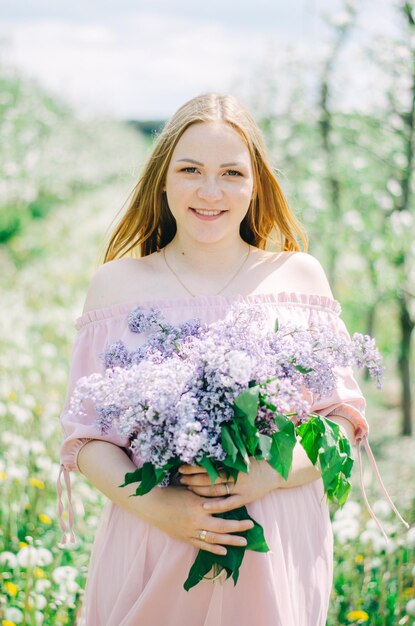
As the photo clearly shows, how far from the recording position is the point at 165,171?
2221mm

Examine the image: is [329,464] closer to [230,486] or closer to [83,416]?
[230,486]

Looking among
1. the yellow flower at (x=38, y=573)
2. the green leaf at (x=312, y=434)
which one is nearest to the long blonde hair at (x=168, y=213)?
the green leaf at (x=312, y=434)

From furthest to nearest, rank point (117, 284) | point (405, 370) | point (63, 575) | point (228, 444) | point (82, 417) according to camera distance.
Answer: point (405, 370) < point (63, 575) < point (117, 284) < point (82, 417) < point (228, 444)

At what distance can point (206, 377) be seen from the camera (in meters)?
1.48

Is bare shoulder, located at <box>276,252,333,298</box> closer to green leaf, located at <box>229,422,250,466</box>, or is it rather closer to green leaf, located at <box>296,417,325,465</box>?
green leaf, located at <box>296,417,325,465</box>

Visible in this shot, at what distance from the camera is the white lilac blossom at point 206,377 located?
1.43 meters

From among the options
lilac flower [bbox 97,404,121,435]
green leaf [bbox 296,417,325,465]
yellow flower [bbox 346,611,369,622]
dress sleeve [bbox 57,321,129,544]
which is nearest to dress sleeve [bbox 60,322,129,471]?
dress sleeve [bbox 57,321,129,544]

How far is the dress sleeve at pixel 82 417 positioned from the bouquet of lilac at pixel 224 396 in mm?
276

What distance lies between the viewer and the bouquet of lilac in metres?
1.44

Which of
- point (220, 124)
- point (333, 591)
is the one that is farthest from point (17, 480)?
point (220, 124)

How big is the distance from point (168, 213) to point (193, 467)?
3.51 ft

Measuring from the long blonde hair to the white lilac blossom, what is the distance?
2.56 feet

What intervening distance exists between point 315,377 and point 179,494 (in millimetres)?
457

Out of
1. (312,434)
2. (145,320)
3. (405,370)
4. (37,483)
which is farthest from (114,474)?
(405,370)
